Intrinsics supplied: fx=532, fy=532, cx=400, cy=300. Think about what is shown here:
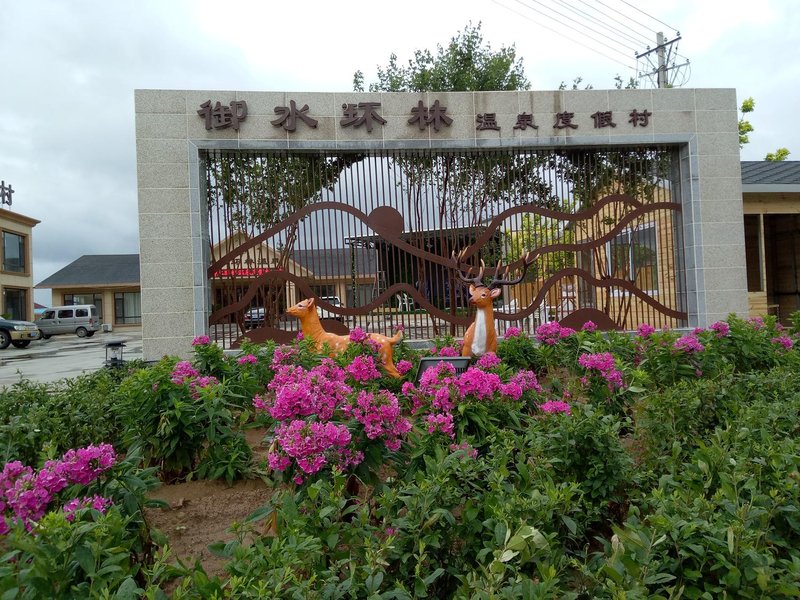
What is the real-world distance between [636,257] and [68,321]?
94.5 ft

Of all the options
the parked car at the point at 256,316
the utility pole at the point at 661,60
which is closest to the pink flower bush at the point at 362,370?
the parked car at the point at 256,316

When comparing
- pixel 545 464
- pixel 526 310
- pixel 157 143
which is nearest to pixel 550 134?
pixel 526 310

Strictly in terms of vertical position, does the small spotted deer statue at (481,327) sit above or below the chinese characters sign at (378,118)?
below

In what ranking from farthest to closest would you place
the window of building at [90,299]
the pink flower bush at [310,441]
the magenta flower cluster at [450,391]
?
the window of building at [90,299], the magenta flower cluster at [450,391], the pink flower bush at [310,441]

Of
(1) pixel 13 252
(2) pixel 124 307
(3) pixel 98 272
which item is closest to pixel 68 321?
(1) pixel 13 252

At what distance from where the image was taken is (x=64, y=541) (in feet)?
5.55

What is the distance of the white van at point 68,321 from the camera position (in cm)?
2802

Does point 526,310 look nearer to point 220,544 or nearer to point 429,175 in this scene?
point 429,175

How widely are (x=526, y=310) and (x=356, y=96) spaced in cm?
467

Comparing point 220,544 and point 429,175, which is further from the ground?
point 429,175

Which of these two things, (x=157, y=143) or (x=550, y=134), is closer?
(x=157, y=143)

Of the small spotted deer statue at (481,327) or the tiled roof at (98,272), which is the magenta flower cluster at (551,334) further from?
the tiled roof at (98,272)

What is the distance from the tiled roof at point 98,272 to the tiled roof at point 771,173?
3609 centimetres

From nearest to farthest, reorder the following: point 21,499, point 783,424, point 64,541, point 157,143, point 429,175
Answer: point 64,541 < point 21,499 < point 783,424 < point 157,143 < point 429,175
